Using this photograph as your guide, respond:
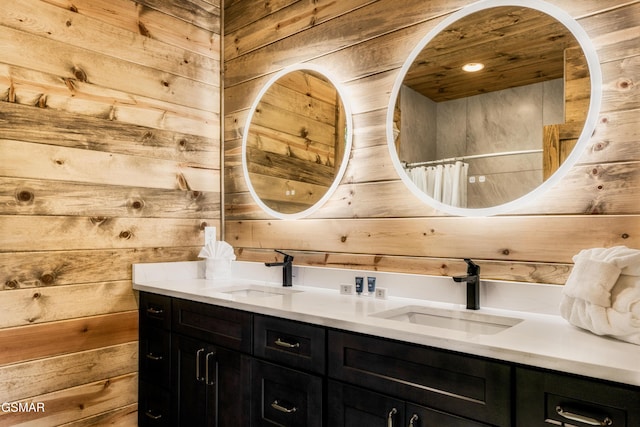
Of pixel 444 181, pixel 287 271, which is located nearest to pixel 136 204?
pixel 287 271

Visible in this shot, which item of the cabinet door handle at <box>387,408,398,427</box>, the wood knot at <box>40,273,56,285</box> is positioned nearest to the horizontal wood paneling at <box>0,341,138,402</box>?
the wood knot at <box>40,273,56,285</box>

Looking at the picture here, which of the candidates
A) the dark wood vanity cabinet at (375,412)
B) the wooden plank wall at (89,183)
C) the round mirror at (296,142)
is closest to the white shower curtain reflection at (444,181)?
the round mirror at (296,142)

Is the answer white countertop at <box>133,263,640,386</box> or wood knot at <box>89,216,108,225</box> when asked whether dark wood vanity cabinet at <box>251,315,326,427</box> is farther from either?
wood knot at <box>89,216,108,225</box>

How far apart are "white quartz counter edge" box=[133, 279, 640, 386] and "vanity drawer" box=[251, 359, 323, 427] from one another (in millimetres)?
209

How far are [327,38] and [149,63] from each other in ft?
3.37

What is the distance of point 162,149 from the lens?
2.63 meters

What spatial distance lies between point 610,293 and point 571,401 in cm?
35

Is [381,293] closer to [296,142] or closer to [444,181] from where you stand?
[444,181]

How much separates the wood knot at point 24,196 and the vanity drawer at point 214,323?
2.69ft

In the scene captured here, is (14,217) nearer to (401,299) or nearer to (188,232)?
(188,232)

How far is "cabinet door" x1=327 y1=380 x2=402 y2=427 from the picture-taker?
1.35 meters

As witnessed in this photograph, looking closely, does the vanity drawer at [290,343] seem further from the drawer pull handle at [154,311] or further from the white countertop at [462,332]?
the drawer pull handle at [154,311]

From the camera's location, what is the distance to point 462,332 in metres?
1.31

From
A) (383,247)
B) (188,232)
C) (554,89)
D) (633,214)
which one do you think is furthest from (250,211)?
(633,214)
